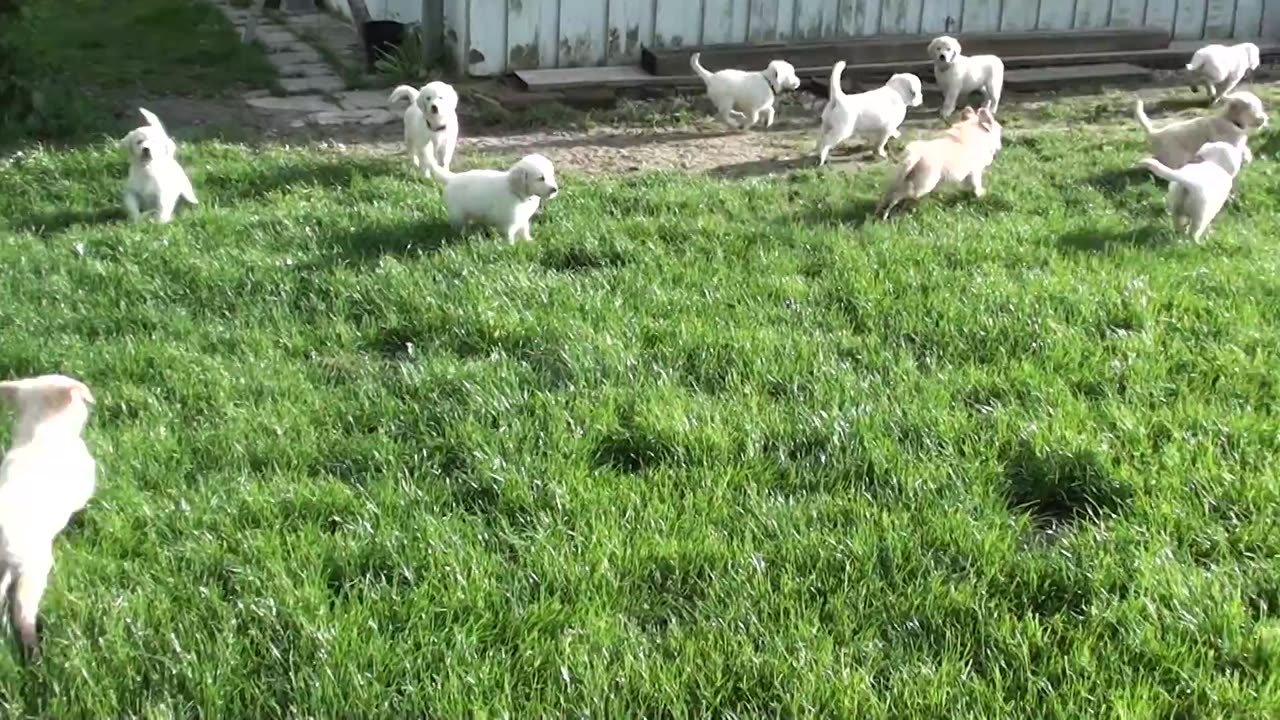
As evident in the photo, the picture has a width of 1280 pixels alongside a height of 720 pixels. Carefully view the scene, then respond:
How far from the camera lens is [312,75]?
1089 centimetres

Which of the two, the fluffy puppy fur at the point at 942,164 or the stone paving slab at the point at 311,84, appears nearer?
the fluffy puppy fur at the point at 942,164

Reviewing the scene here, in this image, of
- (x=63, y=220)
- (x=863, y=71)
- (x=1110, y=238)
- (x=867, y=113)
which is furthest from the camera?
(x=863, y=71)

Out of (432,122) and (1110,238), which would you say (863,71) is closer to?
(432,122)

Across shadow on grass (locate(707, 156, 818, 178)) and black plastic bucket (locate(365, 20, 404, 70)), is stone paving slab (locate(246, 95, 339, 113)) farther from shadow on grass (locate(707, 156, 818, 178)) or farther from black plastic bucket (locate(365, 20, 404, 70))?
shadow on grass (locate(707, 156, 818, 178))

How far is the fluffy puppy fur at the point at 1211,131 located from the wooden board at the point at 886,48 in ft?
11.4

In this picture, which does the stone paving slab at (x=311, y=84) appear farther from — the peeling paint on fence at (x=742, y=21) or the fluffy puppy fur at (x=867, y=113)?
the fluffy puppy fur at (x=867, y=113)

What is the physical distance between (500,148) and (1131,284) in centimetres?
444

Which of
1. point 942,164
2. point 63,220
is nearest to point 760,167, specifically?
point 942,164

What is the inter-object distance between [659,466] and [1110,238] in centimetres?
329

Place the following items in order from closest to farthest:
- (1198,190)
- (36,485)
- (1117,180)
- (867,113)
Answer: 1. (36,485)
2. (1198,190)
3. (1117,180)
4. (867,113)

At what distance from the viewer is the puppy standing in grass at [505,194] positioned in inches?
237

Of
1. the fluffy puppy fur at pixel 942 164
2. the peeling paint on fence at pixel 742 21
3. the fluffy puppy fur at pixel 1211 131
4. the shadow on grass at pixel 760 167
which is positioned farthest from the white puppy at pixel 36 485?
the peeling paint on fence at pixel 742 21

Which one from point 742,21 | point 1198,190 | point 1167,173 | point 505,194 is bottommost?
point 505,194

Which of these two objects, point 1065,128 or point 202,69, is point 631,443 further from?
point 202,69
